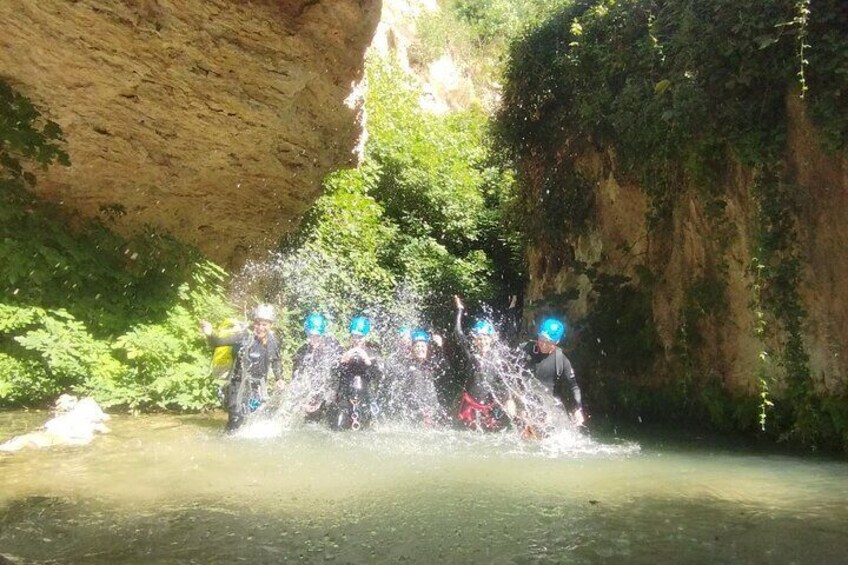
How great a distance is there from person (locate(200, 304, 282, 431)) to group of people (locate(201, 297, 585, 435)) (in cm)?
1

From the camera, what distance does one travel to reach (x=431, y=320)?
15.1m

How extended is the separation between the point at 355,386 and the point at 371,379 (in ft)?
1.23

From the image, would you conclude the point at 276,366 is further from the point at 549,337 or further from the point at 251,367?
the point at 549,337

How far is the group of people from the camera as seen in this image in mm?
7598

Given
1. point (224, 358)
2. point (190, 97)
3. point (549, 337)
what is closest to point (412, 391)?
point (549, 337)

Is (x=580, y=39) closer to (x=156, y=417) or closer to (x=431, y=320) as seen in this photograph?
(x=431, y=320)

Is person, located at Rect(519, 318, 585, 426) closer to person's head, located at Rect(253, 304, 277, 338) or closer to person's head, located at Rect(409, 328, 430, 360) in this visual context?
person's head, located at Rect(409, 328, 430, 360)

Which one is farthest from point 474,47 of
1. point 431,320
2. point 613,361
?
point 613,361

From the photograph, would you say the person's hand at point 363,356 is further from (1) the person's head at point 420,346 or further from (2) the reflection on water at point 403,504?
(2) the reflection on water at point 403,504

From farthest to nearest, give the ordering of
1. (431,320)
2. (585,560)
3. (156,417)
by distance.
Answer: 1. (431,320)
2. (156,417)
3. (585,560)

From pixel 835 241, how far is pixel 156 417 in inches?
287

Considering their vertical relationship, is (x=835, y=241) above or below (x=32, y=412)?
above

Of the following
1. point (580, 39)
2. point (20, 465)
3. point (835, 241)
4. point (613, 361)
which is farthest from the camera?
point (580, 39)

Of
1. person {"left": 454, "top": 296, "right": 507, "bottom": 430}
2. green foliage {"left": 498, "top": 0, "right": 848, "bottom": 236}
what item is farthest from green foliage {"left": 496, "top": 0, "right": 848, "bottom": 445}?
person {"left": 454, "top": 296, "right": 507, "bottom": 430}
